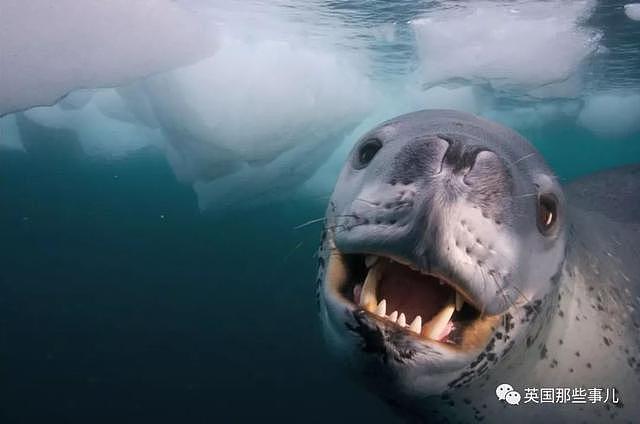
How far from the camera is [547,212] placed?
1.95 m

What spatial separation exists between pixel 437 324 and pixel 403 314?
0.12 metres

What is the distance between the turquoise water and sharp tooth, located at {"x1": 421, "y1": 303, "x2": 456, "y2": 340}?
4.46 meters

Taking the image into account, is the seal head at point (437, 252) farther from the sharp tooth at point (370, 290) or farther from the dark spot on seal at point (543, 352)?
the dark spot on seal at point (543, 352)

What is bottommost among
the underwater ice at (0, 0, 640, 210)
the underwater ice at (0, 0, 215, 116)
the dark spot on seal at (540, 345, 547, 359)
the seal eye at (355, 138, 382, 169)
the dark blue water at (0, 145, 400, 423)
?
the dark blue water at (0, 145, 400, 423)

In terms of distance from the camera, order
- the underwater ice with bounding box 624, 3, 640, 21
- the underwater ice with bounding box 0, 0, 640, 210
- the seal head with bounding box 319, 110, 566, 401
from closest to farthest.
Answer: the seal head with bounding box 319, 110, 566, 401
the underwater ice with bounding box 0, 0, 640, 210
the underwater ice with bounding box 624, 3, 640, 21

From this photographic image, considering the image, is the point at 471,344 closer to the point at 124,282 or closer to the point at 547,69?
the point at 547,69

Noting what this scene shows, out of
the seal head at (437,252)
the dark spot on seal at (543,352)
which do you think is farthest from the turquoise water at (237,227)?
the seal head at (437,252)

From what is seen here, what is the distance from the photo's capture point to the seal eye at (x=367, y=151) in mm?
2000

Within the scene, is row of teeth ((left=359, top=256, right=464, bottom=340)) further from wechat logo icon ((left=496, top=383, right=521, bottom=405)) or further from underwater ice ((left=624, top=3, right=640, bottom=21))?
underwater ice ((left=624, top=3, right=640, bottom=21))

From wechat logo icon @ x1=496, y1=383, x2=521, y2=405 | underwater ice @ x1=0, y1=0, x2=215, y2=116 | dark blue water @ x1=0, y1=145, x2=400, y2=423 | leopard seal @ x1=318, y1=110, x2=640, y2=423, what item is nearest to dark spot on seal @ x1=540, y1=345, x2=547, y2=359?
leopard seal @ x1=318, y1=110, x2=640, y2=423

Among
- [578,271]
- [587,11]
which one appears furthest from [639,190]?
[587,11]

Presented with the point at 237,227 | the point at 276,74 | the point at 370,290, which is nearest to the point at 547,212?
the point at 370,290

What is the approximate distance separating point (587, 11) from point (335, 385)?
7.69 m

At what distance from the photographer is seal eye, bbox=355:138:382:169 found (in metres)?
2.00
